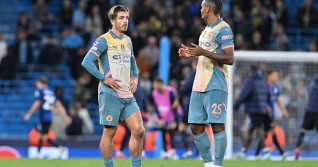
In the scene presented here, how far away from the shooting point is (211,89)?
7730mm

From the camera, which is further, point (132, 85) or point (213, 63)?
point (132, 85)

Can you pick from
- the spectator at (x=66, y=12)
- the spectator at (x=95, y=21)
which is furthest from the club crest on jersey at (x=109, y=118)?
the spectator at (x=66, y=12)

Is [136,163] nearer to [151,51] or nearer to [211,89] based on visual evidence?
[211,89]

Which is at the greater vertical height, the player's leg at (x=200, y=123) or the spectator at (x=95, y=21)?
the spectator at (x=95, y=21)

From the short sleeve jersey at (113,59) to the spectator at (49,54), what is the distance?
11.1m

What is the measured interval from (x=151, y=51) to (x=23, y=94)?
13.1 ft

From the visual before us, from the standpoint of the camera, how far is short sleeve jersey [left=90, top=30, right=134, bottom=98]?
306 inches

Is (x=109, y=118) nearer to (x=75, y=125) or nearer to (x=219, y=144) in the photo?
(x=219, y=144)

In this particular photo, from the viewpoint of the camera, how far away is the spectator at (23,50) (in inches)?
742

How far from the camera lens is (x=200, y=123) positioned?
307 inches

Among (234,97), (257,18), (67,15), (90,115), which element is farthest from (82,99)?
(257,18)

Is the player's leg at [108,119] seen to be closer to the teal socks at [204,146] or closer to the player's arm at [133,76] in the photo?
the player's arm at [133,76]

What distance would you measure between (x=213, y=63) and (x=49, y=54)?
1166 centimetres

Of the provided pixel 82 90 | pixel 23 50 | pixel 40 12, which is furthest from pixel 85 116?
pixel 40 12
